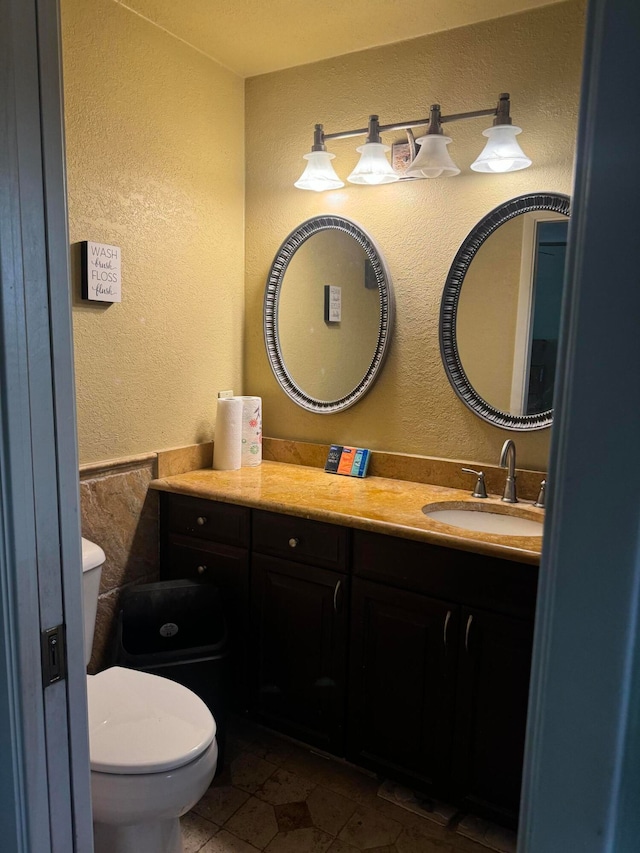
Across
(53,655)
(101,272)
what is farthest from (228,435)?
(53,655)

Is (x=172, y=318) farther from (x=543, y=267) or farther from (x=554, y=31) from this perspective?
(x=554, y=31)

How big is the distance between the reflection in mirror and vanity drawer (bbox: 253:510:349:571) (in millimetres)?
641

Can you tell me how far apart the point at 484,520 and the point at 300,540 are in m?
0.60

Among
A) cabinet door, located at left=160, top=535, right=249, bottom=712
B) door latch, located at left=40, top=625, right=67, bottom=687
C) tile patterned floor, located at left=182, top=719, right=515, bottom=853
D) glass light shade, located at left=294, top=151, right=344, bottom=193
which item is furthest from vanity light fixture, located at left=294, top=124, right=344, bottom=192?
tile patterned floor, located at left=182, top=719, right=515, bottom=853

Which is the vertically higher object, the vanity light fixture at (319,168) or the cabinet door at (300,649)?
the vanity light fixture at (319,168)

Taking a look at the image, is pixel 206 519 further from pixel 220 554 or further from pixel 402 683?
pixel 402 683

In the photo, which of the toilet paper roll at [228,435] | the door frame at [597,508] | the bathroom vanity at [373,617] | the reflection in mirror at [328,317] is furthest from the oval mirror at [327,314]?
the door frame at [597,508]

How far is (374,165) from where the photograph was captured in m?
2.16

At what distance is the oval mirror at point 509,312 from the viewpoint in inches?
78.2

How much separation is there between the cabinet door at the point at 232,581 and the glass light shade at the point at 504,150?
150 centimetres

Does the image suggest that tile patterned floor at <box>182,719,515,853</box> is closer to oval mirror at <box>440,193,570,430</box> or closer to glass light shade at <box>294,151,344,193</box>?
oval mirror at <box>440,193,570,430</box>

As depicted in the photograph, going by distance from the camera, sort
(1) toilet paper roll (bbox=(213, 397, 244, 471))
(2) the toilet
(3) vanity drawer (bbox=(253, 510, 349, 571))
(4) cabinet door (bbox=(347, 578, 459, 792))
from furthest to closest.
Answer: (1) toilet paper roll (bbox=(213, 397, 244, 471))
(3) vanity drawer (bbox=(253, 510, 349, 571))
(4) cabinet door (bbox=(347, 578, 459, 792))
(2) the toilet

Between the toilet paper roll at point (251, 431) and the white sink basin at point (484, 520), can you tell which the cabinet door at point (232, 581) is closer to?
the toilet paper roll at point (251, 431)

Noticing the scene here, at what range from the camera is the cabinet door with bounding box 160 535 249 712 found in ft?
6.98
